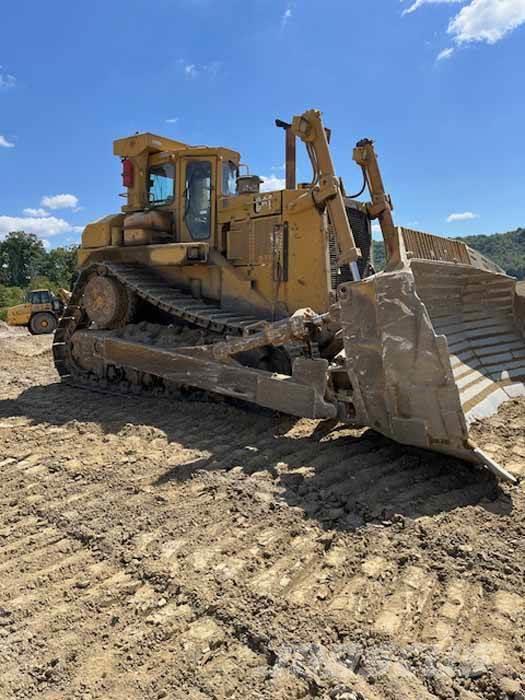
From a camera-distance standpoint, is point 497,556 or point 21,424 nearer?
point 497,556

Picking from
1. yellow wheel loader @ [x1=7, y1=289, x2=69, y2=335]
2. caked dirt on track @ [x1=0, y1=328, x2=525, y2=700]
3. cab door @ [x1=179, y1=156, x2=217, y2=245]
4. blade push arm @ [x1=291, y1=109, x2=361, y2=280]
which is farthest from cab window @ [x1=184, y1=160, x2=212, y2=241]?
yellow wheel loader @ [x1=7, y1=289, x2=69, y2=335]

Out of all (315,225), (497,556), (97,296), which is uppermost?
(315,225)

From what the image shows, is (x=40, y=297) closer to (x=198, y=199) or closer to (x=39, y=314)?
(x=39, y=314)

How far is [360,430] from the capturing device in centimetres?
446

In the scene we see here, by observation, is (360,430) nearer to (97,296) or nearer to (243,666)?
(243,666)

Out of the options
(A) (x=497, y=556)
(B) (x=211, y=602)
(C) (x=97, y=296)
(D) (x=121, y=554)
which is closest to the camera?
(B) (x=211, y=602)

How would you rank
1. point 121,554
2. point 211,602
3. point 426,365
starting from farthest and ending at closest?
point 426,365 < point 121,554 < point 211,602

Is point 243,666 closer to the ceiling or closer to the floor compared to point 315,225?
closer to the floor

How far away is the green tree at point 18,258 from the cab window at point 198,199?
2476 inches

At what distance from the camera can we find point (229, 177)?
6.79 meters

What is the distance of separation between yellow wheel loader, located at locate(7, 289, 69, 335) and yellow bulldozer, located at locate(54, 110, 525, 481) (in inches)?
566

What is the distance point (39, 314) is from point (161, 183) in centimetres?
1553

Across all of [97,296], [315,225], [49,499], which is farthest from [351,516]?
[97,296]

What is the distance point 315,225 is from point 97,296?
2.91 metres
